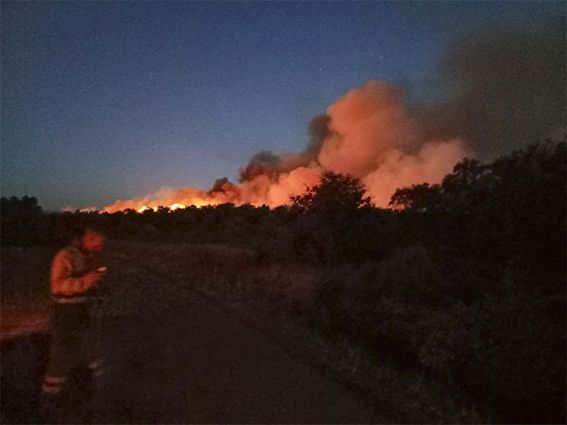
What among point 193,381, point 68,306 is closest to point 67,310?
point 68,306

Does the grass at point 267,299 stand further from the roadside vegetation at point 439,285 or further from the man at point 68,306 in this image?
the man at point 68,306

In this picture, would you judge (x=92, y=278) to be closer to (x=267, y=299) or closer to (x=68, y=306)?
(x=68, y=306)

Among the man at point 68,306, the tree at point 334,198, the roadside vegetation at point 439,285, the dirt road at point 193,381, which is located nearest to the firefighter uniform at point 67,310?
the man at point 68,306

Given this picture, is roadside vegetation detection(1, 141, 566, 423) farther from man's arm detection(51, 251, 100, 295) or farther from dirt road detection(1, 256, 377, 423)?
man's arm detection(51, 251, 100, 295)

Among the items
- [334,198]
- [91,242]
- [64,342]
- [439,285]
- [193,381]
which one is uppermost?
[334,198]

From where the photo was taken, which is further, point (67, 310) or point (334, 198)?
point (334, 198)

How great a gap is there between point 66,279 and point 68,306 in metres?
0.28

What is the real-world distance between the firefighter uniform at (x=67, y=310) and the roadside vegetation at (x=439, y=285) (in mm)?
2474

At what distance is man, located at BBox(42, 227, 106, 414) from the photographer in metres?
6.68

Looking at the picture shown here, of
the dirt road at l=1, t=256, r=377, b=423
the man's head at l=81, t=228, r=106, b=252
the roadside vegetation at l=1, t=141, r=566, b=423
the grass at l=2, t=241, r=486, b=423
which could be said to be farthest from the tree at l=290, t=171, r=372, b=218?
the man's head at l=81, t=228, r=106, b=252

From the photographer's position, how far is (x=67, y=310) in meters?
6.74

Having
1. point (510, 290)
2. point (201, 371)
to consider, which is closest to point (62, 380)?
point (201, 371)

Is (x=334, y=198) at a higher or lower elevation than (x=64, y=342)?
higher

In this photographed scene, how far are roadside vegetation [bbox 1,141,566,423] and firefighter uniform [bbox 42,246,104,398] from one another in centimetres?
247
